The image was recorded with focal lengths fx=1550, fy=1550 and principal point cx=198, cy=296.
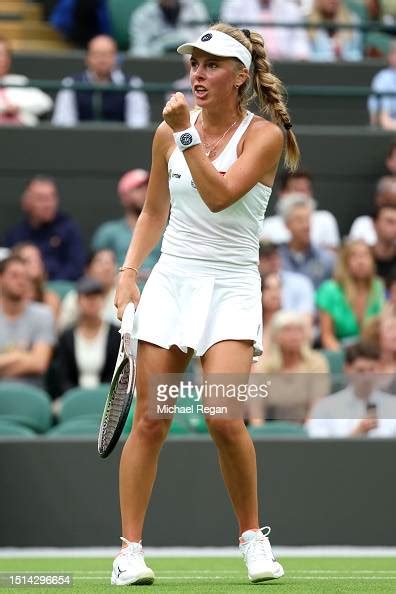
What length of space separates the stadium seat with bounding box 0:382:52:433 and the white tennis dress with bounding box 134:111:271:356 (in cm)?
364

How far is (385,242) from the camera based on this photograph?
1157cm

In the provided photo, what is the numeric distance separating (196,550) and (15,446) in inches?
46.6

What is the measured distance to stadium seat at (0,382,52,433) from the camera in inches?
364

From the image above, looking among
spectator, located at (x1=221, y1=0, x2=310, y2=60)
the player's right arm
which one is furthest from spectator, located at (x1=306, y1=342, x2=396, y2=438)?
spectator, located at (x1=221, y1=0, x2=310, y2=60)

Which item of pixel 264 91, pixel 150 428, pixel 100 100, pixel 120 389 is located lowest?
pixel 150 428

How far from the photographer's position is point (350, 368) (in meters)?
9.37

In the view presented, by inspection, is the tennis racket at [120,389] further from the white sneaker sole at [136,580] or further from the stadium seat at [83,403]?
the stadium seat at [83,403]

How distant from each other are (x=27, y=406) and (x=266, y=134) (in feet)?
13.3

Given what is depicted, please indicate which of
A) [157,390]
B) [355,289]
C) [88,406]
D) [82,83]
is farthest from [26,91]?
[157,390]

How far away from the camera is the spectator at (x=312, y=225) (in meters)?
11.6

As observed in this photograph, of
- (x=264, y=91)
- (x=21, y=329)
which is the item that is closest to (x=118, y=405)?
(x=264, y=91)

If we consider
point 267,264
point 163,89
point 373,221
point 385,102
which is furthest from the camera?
point 385,102

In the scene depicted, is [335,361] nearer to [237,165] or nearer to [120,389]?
[120,389]

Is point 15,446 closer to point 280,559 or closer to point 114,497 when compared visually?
point 114,497
